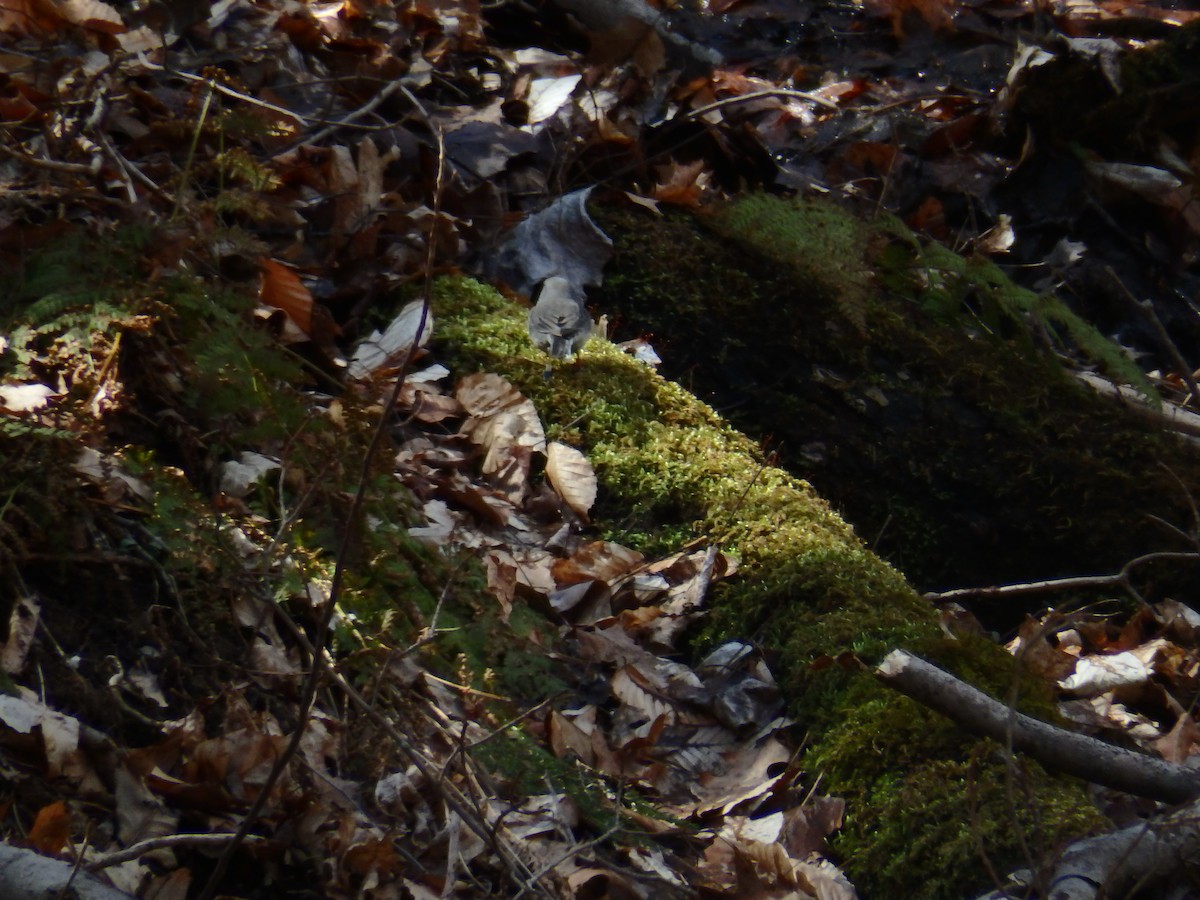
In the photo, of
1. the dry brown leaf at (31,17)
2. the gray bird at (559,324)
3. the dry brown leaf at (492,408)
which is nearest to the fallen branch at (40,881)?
the dry brown leaf at (492,408)

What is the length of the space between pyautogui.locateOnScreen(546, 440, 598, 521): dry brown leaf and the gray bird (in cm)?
41

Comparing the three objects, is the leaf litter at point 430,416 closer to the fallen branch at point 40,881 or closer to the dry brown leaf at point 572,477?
the dry brown leaf at point 572,477

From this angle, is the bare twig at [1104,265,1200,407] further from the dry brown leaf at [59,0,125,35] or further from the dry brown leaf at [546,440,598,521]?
the dry brown leaf at [59,0,125,35]

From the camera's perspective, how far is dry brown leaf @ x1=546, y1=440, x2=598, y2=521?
3307mm

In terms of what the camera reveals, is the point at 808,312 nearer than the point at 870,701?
No

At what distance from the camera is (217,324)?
263 cm

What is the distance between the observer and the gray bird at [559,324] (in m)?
3.72

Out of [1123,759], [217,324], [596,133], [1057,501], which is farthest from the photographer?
[596,133]

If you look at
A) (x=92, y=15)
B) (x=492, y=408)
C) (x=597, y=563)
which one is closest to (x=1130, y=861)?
(x=597, y=563)

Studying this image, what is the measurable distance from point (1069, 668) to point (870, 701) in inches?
48.0

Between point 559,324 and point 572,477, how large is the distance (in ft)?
2.13

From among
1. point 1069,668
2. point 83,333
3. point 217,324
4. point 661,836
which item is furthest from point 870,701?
point 83,333

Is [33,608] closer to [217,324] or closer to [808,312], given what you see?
[217,324]

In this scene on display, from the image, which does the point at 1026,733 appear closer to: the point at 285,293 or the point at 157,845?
the point at 157,845
